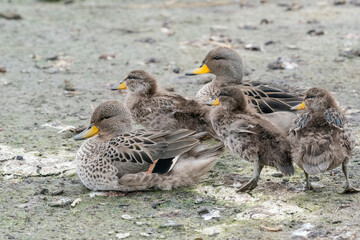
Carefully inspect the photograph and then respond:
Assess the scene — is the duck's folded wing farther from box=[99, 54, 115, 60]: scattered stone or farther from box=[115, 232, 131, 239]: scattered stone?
box=[99, 54, 115, 60]: scattered stone

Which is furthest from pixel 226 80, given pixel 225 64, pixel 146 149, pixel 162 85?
pixel 146 149

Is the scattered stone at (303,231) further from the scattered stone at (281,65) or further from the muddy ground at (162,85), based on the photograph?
the scattered stone at (281,65)

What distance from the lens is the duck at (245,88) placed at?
6582 mm

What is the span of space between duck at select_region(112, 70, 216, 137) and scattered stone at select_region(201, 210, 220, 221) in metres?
1.66

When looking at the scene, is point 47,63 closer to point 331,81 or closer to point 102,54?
point 102,54

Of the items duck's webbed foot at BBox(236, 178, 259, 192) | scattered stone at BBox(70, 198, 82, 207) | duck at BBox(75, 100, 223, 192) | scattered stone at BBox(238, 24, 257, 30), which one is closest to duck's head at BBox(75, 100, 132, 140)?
duck at BBox(75, 100, 223, 192)

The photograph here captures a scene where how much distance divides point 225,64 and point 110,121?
212 cm

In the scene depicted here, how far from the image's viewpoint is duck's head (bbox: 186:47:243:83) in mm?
7594

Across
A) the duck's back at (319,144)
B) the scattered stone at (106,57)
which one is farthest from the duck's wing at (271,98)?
the scattered stone at (106,57)

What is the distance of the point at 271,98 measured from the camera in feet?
21.9

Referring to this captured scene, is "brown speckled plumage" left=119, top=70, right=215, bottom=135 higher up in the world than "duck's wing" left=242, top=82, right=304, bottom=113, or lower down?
lower down

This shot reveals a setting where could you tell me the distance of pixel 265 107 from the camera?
656 cm

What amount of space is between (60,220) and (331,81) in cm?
509

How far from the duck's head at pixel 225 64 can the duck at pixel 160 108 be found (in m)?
0.91
